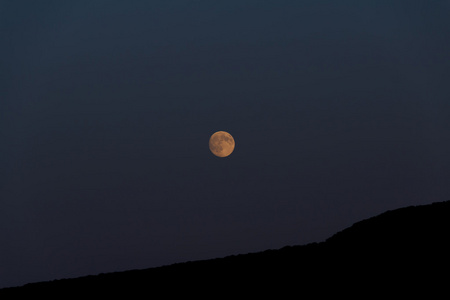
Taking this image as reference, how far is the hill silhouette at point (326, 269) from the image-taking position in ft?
46.4

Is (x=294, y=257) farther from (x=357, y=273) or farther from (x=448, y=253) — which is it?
(x=448, y=253)

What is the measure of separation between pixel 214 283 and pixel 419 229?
7.69 meters

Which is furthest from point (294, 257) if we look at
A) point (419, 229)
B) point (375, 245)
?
point (419, 229)

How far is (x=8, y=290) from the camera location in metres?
19.7

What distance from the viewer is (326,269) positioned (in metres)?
15.9

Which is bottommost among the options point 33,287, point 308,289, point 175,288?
point 308,289

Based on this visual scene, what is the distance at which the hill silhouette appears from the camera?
14.2m

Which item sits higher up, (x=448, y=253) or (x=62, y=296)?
(x=62, y=296)

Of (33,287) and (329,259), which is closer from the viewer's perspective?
(329,259)

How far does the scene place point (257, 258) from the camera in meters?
19.4

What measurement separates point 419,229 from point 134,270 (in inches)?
462

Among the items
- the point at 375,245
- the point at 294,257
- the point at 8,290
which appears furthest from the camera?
the point at 8,290

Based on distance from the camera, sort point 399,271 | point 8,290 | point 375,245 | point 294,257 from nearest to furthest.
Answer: point 399,271 → point 375,245 → point 294,257 → point 8,290

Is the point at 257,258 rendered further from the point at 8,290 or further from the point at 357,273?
the point at 8,290
